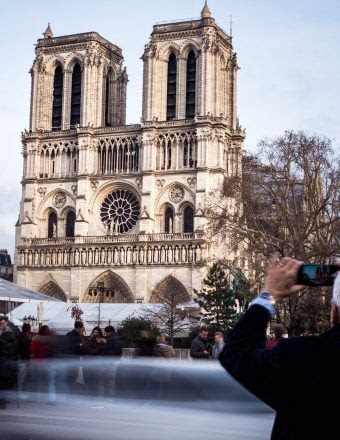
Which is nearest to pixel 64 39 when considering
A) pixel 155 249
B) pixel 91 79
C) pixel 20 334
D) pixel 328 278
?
pixel 91 79

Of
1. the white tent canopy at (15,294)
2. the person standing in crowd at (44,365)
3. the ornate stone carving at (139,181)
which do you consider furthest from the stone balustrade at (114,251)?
the person standing in crowd at (44,365)

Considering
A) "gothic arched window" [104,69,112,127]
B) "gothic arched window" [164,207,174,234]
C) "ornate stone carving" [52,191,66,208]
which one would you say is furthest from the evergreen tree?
"gothic arched window" [104,69,112,127]

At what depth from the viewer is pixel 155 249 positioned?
193 ft

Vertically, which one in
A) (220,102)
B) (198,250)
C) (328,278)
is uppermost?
(220,102)

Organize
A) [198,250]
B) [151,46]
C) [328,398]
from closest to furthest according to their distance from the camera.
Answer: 1. [328,398]
2. [198,250]
3. [151,46]

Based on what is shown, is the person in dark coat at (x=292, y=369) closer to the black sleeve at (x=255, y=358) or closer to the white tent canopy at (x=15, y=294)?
the black sleeve at (x=255, y=358)

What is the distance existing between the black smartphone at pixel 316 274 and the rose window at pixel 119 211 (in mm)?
58201

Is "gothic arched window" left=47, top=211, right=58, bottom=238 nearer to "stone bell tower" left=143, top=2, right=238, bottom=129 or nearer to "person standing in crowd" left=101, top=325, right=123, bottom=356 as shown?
"stone bell tower" left=143, top=2, right=238, bottom=129

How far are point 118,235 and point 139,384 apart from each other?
2091 inches

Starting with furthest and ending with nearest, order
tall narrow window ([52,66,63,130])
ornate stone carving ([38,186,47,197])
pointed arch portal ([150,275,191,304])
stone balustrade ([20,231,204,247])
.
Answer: tall narrow window ([52,66,63,130])
ornate stone carving ([38,186,47,197])
stone balustrade ([20,231,204,247])
pointed arch portal ([150,275,191,304])

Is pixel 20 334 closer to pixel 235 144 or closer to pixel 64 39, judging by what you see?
pixel 235 144

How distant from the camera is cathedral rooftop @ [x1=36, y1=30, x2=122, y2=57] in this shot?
209 ft

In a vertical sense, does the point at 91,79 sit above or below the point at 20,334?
above

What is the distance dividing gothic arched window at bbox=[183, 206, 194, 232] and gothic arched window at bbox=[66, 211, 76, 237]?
27.6 ft
